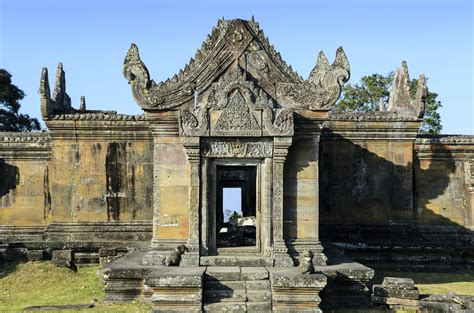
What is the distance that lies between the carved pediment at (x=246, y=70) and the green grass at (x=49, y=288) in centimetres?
421

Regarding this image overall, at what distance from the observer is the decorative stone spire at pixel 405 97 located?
16812mm

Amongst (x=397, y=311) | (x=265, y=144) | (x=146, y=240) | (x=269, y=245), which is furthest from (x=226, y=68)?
(x=146, y=240)

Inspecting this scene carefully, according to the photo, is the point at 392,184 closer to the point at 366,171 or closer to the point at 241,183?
the point at 366,171

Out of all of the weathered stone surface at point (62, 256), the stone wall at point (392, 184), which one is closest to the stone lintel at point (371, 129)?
the stone wall at point (392, 184)

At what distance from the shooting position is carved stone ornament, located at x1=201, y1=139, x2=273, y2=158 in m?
11.1

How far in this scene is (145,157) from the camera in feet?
56.4

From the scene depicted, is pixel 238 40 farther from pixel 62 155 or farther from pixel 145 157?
pixel 62 155

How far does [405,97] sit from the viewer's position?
1783 centimetres

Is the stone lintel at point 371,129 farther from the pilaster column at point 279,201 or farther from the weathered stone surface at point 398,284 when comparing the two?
the weathered stone surface at point 398,284

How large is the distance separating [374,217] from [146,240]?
7.13m

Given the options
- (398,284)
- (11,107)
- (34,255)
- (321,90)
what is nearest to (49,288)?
(34,255)

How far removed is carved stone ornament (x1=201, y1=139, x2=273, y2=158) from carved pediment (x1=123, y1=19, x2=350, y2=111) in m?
0.95

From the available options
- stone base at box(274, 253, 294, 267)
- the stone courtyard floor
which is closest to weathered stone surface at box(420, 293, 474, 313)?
the stone courtyard floor

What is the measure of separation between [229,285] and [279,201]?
2.05m
